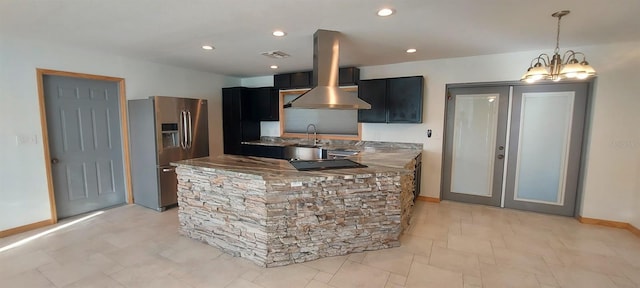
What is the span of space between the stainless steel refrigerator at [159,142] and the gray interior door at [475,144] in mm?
4139

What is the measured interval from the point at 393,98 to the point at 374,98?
31 centimetres

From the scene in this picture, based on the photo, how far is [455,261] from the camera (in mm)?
2711

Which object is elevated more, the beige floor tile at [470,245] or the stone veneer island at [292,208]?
the stone veneer island at [292,208]

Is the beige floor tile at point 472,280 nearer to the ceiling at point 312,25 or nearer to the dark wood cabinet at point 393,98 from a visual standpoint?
the ceiling at point 312,25

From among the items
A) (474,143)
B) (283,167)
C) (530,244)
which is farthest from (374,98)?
(530,244)

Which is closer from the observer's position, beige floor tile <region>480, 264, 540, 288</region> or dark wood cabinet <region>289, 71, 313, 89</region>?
beige floor tile <region>480, 264, 540, 288</region>

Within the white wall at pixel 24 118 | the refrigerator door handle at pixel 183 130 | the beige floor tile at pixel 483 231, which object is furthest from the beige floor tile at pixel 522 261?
the white wall at pixel 24 118

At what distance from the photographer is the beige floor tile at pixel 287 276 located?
2344 mm

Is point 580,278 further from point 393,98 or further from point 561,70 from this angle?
point 393,98

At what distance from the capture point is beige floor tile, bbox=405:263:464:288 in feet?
7.64

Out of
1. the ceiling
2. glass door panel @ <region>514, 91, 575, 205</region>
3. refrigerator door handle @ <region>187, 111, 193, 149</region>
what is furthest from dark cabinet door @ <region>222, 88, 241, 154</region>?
glass door panel @ <region>514, 91, 575, 205</region>

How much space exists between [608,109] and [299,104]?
12.7ft

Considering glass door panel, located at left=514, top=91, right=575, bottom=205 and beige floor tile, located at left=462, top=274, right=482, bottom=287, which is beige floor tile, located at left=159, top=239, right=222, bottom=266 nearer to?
beige floor tile, located at left=462, top=274, right=482, bottom=287

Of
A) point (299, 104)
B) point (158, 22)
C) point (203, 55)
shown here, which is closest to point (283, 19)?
point (299, 104)
